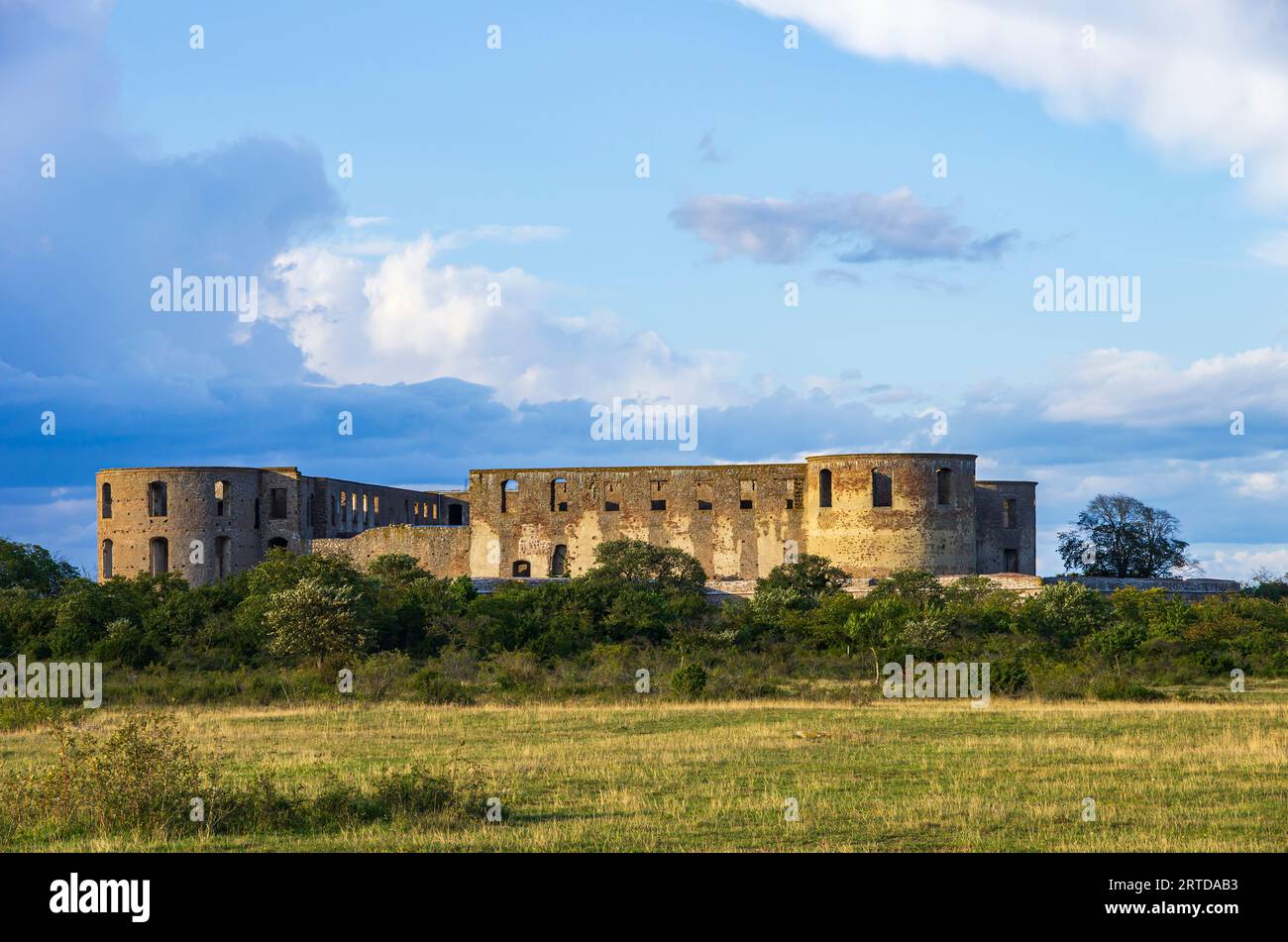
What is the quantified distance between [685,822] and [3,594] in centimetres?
3496

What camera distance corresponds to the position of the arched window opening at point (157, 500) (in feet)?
180

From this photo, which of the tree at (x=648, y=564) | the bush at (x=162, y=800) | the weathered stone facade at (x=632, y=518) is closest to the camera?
the bush at (x=162, y=800)

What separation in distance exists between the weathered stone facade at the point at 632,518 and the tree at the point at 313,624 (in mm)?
17976

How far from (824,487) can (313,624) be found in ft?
71.9

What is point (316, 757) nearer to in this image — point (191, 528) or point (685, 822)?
point (685, 822)

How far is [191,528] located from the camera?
5459 cm

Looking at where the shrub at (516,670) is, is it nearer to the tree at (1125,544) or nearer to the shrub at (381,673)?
the shrub at (381,673)

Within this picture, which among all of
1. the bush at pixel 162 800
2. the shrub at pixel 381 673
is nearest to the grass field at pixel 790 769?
the bush at pixel 162 800

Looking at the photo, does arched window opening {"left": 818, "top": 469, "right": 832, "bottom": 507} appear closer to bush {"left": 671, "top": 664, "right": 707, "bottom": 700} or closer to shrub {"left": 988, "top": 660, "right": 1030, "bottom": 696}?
shrub {"left": 988, "top": 660, "right": 1030, "bottom": 696}

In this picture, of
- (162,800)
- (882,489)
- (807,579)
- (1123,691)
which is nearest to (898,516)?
(882,489)

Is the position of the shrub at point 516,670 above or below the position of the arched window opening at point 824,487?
below

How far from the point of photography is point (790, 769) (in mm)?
16734
